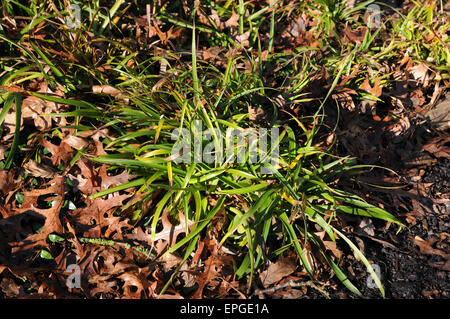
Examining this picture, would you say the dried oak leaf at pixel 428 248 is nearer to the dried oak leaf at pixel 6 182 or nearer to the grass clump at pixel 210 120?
the grass clump at pixel 210 120

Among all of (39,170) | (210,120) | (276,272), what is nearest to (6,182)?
(39,170)

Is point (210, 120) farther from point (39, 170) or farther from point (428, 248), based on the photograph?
point (428, 248)

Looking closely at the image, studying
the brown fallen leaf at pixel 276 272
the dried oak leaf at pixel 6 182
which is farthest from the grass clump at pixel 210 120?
the dried oak leaf at pixel 6 182

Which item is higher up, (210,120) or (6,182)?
Answer: (210,120)

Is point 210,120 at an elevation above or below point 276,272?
above

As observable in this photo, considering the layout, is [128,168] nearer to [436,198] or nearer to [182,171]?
[182,171]

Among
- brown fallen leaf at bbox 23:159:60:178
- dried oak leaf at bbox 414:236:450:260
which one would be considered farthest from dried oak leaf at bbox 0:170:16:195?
dried oak leaf at bbox 414:236:450:260

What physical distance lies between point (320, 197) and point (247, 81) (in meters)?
0.88

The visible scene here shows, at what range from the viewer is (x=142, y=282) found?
186 centimetres

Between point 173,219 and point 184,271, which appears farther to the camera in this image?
point 173,219

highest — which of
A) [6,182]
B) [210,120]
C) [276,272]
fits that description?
[210,120]

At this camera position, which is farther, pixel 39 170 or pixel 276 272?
pixel 39 170

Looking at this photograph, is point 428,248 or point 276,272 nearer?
point 276,272

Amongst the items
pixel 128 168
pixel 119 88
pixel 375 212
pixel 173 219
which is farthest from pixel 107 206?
pixel 375 212
